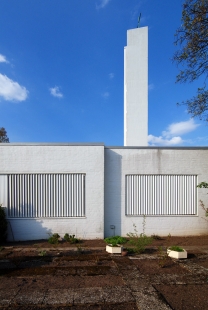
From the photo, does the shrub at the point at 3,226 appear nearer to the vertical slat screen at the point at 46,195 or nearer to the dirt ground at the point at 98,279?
the vertical slat screen at the point at 46,195

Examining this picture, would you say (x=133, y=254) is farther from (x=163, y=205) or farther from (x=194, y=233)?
(x=194, y=233)

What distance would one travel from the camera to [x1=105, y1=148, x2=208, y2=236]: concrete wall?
7.45 metres

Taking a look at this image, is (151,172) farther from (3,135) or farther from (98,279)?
(3,135)

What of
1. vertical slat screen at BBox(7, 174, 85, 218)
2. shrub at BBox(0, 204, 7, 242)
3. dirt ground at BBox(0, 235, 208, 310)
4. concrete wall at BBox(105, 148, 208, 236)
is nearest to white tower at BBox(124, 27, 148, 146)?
concrete wall at BBox(105, 148, 208, 236)

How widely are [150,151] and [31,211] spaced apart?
4.86m

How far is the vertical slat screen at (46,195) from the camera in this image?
7336 millimetres

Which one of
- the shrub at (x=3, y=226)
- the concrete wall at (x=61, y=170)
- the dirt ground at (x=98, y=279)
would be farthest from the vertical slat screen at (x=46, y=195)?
the dirt ground at (x=98, y=279)

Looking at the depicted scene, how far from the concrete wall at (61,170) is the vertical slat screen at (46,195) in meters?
0.19

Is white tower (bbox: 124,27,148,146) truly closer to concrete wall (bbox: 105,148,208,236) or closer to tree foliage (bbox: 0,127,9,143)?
concrete wall (bbox: 105,148,208,236)

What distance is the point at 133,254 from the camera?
5.75 meters

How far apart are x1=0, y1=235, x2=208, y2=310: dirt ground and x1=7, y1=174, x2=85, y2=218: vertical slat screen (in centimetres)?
135

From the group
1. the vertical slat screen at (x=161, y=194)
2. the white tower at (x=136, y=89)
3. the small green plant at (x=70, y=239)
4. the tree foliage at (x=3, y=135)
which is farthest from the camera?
the tree foliage at (x=3, y=135)

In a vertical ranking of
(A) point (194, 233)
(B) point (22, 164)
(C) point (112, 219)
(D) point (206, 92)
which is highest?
(D) point (206, 92)

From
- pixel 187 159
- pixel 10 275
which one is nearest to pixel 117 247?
pixel 10 275
